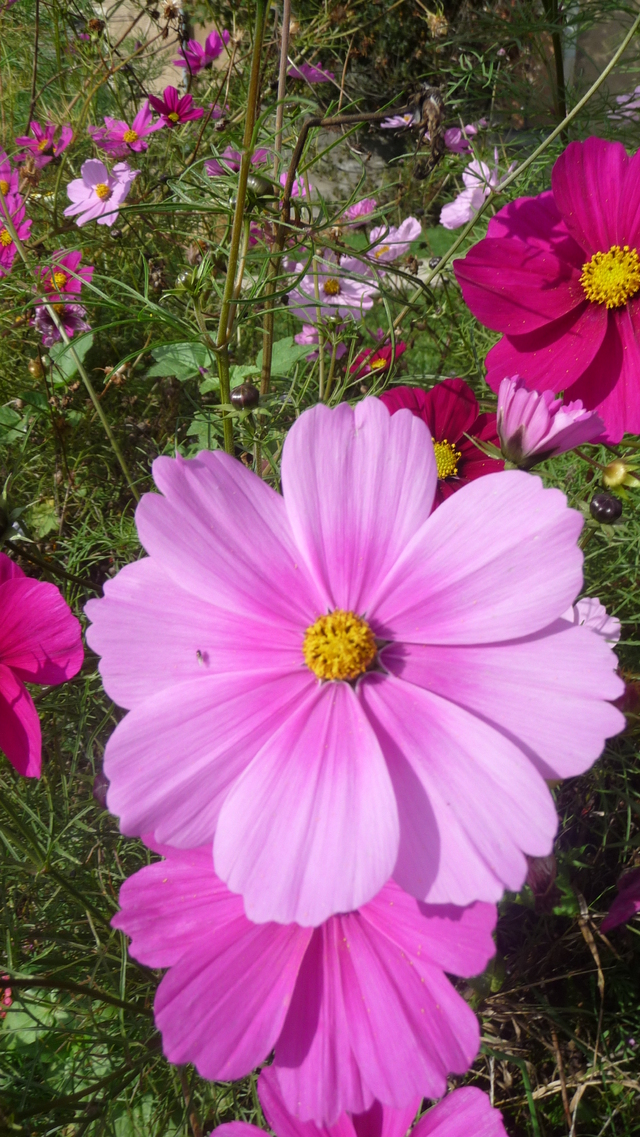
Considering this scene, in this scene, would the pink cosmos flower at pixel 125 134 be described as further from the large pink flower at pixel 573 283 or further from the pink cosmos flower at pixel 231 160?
the large pink flower at pixel 573 283

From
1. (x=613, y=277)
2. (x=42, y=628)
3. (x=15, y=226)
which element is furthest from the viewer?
(x=15, y=226)

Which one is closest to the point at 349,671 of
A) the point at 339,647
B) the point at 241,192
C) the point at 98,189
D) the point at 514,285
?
the point at 339,647

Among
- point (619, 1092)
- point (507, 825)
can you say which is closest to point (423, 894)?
point (507, 825)

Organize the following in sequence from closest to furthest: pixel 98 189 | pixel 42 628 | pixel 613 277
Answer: pixel 42 628, pixel 613 277, pixel 98 189

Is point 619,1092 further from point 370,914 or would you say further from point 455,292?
point 455,292

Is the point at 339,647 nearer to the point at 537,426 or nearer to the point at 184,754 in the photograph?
the point at 184,754

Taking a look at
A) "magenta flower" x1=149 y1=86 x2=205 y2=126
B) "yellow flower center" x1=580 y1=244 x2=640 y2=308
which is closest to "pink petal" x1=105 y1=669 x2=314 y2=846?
"yellow flower center" x1=580 y1=244 x2=640 y2=308

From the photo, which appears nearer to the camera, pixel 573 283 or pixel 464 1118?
pixel 464 1118

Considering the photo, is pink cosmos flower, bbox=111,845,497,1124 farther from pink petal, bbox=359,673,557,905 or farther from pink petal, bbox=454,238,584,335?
pink petal, bbox=454,238,584,335
